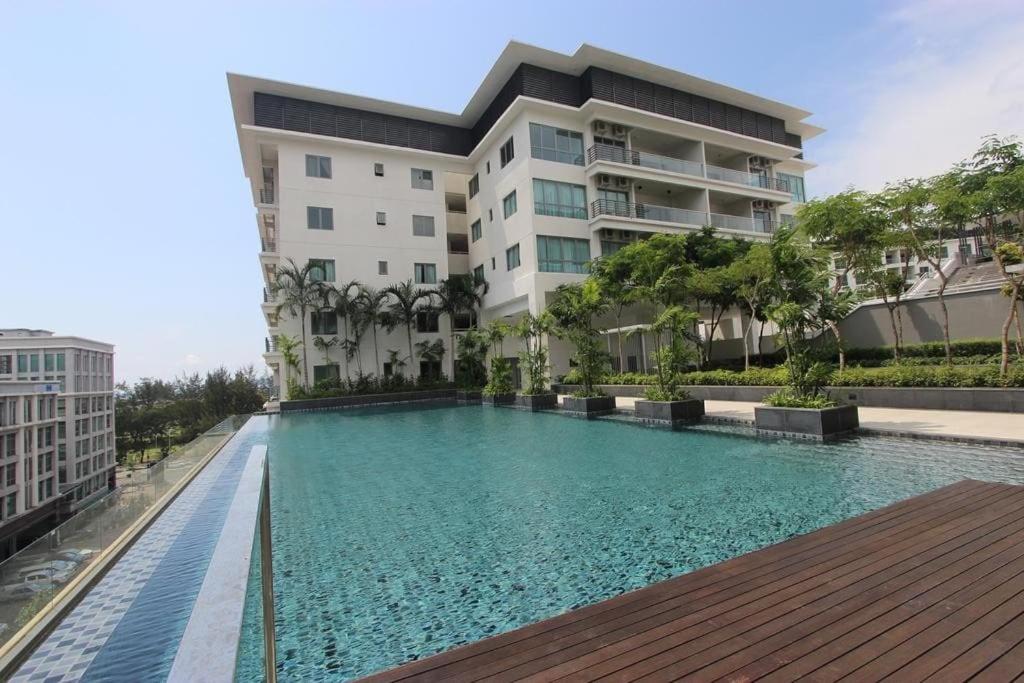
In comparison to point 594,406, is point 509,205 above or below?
above

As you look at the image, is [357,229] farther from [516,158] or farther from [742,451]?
[742,451]

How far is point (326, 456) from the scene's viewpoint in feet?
32.3

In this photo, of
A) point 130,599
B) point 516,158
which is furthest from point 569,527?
point 516,158

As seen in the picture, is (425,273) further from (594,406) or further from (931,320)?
(931,320)

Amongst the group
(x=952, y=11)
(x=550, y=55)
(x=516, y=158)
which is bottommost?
(x=952, y=11)

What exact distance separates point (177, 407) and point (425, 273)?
47003mm

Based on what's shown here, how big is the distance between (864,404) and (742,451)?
563 cm

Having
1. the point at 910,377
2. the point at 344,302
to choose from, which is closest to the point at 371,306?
the point at 344,302

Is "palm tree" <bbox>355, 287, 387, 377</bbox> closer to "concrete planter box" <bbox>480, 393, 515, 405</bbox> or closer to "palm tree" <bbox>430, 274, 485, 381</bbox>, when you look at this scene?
"palm tree" <bbox>430, 274, 485, 381</bbox>

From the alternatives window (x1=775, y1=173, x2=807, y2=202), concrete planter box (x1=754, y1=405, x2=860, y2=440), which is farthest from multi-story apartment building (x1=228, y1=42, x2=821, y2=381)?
concrete planter box (x1=754, y1=405, x2=860, y2=440)

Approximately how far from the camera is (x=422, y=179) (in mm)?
28234

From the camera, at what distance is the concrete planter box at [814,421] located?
319 inches

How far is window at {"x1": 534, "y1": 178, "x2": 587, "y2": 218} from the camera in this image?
76.1ft

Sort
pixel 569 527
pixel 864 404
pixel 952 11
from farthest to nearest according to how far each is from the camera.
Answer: pixel 864 404, pixel 952 11, pixel 569 527
